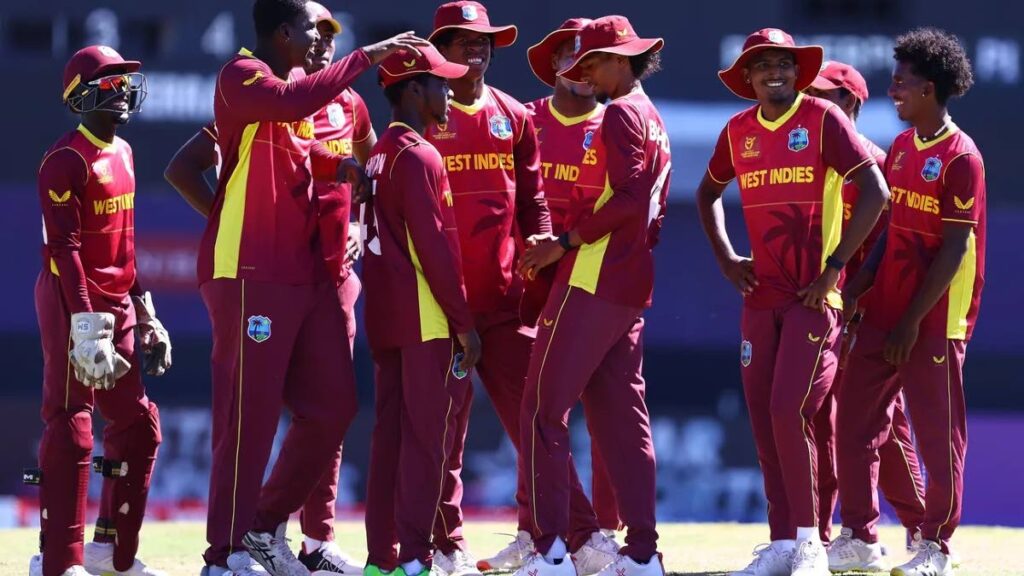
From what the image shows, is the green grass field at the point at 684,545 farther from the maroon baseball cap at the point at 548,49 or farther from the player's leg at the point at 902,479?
the maroon baseball cap at the point at 548,49

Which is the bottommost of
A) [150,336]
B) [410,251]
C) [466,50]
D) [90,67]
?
[150,336]

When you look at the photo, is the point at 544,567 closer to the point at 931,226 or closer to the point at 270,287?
the point at 270,287

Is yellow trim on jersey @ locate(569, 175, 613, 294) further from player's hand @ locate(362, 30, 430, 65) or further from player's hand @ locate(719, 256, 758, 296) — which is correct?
player's hand @ locate(362, 30, 430, 65)

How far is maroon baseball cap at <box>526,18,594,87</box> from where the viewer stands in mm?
6129

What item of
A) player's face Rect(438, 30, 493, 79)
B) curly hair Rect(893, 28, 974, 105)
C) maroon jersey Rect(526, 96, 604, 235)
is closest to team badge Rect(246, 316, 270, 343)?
player's face Rect(438, 30, 493, 79)

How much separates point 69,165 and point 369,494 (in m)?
1.39

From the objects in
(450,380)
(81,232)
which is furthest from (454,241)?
(81,232)

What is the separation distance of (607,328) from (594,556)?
0.85m

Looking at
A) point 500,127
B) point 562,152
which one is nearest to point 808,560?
point 500,127

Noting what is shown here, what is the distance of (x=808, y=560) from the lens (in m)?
5.19

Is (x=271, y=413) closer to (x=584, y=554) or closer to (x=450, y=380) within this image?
(x=450, y=380)

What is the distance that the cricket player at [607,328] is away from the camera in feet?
16.8

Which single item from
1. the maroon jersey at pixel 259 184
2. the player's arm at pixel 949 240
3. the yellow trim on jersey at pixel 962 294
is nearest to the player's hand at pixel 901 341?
the player's arm at pixel 949 240

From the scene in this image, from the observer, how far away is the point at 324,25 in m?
5.64
